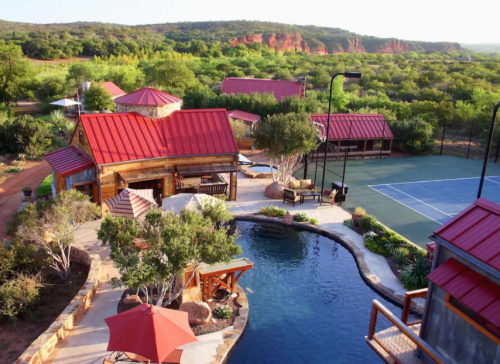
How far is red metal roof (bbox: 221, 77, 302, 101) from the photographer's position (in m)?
39.1

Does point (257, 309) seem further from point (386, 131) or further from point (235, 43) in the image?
point (235, 43)

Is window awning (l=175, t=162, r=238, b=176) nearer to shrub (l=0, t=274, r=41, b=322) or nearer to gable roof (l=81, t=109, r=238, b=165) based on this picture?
gable roof (l=81, t=109, r=238, b=165)

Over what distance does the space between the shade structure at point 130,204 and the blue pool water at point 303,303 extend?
444 cm

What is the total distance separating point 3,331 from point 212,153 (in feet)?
39.9

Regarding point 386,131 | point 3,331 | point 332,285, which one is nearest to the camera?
point 3,331

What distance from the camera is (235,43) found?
130 metres

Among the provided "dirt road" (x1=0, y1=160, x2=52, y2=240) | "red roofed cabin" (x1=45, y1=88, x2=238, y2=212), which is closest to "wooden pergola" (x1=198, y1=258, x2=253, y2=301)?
"red roofed cabin" (x1=45, y1=88, x2=238, y2=212)

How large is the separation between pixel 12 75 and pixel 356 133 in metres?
36.8

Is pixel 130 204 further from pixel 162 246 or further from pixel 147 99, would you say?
A: pixel 147 99

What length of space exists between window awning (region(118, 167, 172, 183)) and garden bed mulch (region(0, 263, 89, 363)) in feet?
16.5

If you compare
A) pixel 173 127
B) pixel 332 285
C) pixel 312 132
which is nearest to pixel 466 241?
pixel 332 285

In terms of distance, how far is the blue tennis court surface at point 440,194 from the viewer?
2206 centimetres

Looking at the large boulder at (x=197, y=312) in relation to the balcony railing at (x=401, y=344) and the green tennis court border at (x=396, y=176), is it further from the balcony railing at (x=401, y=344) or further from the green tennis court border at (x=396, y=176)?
the green tennis court border at (x=396, y=176)

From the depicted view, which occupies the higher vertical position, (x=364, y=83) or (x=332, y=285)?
(x=364, y=83)
